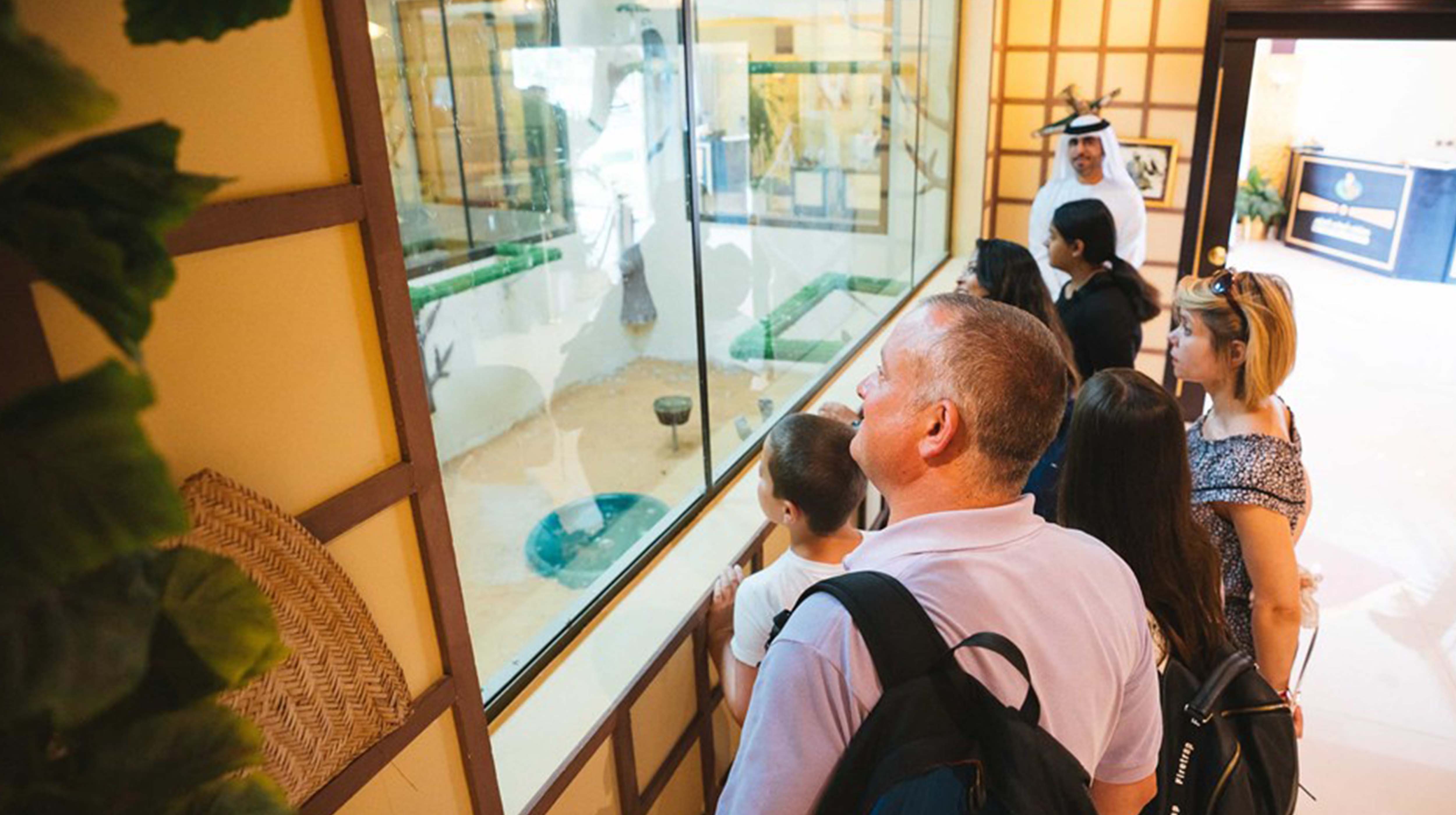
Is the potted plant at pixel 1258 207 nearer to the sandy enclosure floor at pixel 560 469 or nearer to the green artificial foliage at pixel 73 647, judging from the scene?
the sandy enclosure floor at pixel 560 469

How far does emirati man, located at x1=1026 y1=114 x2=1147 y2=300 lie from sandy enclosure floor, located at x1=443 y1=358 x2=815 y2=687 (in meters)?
1.57

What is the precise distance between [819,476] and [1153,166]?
343 centimetres

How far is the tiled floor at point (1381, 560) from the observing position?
2.21 metres

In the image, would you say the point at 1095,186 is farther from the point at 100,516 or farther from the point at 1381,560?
the point at 100,516

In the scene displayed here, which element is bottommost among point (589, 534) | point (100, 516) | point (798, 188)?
point (589, 534)

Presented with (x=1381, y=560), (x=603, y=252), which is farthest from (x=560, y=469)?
(x=1381, y=560)

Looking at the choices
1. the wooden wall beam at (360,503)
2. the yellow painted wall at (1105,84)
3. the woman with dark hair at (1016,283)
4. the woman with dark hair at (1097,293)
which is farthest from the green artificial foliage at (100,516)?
the yellow painted wall at (1105,84)

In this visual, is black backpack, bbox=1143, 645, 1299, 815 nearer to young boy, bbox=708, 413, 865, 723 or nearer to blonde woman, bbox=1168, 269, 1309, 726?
blonde woman, bbox=1168, 269, 1309, 726

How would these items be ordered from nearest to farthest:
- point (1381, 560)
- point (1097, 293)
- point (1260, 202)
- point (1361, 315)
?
point (1097, 293)
point (1381, 560)
point (1361, 315)
point (1260, 202)

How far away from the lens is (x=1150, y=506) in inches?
48.4

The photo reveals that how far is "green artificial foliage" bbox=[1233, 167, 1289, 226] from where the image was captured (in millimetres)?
8531

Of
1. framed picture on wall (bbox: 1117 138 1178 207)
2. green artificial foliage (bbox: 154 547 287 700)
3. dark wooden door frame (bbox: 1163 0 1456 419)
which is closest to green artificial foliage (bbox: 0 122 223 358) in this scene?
green artificial foliage (bbox: 154 547 287 700)

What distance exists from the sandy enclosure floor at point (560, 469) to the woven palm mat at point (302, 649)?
624mm

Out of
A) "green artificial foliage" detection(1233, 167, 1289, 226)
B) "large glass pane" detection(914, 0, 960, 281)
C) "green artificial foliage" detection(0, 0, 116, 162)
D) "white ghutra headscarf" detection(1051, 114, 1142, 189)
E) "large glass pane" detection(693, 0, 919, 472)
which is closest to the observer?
"green artificial foliage" detection(0, 0, 116, 162)
